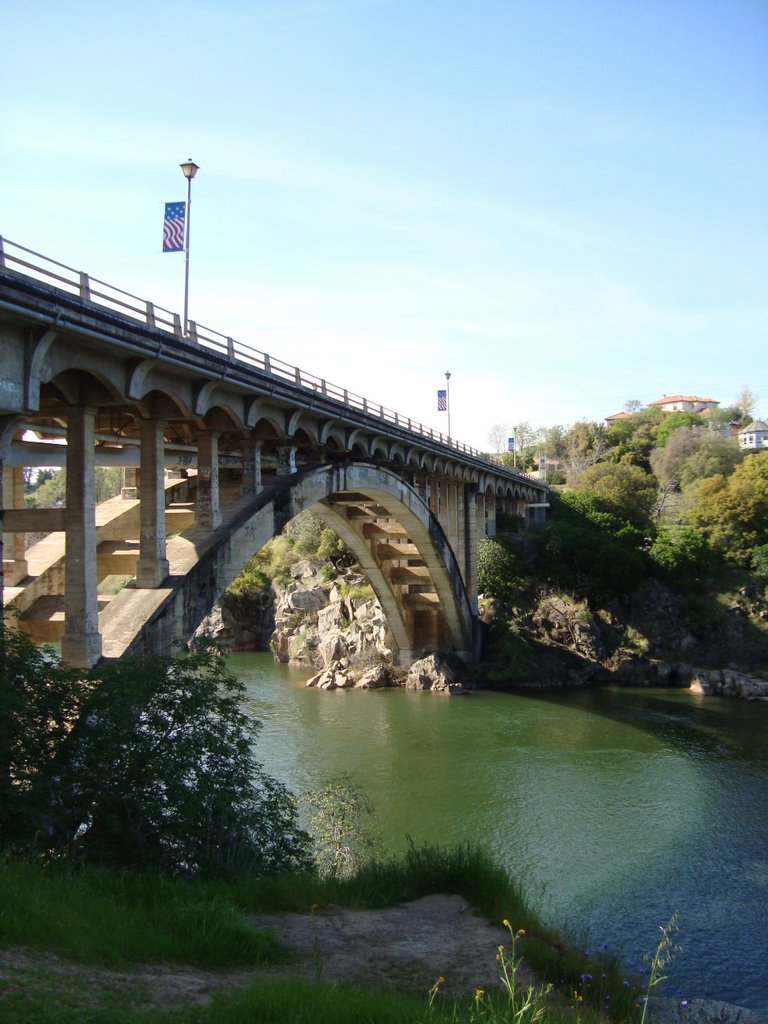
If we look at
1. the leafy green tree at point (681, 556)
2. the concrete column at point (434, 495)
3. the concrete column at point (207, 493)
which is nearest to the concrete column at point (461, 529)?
the concrete column at point (434, 495)

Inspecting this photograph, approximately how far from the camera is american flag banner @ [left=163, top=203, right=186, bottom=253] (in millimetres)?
17219

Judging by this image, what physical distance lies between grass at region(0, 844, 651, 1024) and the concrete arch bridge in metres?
5.24

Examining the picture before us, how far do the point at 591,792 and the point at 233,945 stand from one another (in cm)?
1804

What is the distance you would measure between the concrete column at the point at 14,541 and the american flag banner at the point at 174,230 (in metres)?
5.50

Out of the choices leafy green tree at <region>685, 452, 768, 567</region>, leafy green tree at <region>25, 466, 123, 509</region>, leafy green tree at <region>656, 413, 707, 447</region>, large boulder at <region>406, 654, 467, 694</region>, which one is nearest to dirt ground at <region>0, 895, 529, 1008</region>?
large boulder at <region>406, 654, 467, 694</region>

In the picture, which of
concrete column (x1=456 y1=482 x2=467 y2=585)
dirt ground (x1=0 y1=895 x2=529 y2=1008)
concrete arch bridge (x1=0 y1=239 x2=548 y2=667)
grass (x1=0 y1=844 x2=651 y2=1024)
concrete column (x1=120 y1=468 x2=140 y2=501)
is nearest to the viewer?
grass (x1=0 y1=844 x2=651 y2=1024)

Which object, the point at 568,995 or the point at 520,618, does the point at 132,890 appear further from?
the point at 520,618

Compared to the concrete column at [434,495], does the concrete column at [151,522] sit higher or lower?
lower

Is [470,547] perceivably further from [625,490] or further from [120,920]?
[120,920]

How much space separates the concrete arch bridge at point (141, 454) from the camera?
13.1 m

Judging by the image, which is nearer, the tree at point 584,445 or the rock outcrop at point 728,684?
the rock outcrop at point 728,684

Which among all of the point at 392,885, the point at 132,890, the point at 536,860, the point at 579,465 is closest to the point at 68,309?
the point at 132,890

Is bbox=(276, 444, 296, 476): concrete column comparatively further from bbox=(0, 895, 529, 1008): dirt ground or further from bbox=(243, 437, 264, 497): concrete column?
bbox=(0, 895, 529, 1008): dirt ground

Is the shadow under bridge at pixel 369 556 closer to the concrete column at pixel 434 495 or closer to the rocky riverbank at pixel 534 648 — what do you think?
the concrete column at pixel 434 495
